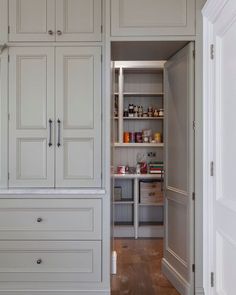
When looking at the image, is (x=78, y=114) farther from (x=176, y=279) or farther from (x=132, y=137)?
(x=132, y=137)

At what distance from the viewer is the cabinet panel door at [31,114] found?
2.78 m

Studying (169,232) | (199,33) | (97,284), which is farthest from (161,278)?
(199,33)

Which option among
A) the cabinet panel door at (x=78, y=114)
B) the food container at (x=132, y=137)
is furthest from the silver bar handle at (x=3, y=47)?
the food container at (x=132, y=137)

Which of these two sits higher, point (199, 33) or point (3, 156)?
point (199, 33)

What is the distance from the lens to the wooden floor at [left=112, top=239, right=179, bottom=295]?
2.92m

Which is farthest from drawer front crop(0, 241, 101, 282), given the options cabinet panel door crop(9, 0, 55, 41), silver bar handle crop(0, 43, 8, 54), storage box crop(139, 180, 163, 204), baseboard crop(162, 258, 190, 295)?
storage box crop(139, 180, 163, 204)

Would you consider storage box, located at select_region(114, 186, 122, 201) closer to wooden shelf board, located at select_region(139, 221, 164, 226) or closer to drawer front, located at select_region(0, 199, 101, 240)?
wooden shelf board, located at select_region(139, 221, 164, 226)

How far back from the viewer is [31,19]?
277cm

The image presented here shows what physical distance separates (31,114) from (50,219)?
0.90 metres

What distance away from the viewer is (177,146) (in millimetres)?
2943

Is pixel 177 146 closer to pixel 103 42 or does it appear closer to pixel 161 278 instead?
pixel 103 42

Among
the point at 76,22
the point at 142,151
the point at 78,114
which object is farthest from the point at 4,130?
the point at 142,151

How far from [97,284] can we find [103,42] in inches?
78.4
